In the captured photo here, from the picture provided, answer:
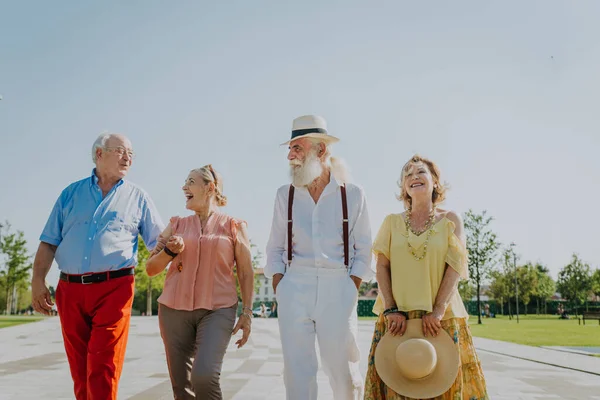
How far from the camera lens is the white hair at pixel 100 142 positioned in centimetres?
479

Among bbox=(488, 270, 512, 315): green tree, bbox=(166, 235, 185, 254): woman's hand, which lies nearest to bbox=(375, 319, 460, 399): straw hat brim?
bbox=(166, 235, 185, 254): woman's hand

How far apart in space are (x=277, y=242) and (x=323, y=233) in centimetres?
36

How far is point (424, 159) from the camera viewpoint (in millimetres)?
4492

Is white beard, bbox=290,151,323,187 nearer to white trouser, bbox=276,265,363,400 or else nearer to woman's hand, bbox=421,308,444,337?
white trouser, bbox=276,265,363,400

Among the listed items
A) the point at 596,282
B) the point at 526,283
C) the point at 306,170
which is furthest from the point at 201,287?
the point at 596,282

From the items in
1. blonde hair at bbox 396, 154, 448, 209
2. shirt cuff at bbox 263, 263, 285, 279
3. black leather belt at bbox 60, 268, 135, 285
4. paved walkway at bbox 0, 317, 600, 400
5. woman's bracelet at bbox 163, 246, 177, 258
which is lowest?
paved walkway at bbox 0, 317, 600, 400

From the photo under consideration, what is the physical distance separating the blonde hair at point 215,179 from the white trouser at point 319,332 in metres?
1.24

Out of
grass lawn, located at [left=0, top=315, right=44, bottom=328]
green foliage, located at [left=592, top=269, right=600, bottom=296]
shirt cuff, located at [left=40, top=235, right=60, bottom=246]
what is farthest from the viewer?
green foliage, located at [left=592, top=269, right=600, bottom=296]

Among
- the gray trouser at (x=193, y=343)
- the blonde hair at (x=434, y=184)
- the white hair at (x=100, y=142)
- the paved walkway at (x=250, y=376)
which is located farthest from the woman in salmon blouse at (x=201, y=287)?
the paved walkway at (x=250, y=376)

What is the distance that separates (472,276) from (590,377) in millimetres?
32327

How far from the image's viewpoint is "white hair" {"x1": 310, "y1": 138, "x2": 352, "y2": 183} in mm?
4512

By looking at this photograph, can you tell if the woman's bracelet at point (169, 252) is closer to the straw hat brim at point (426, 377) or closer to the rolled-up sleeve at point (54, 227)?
the rolled-up sleeve at point (54, 227)

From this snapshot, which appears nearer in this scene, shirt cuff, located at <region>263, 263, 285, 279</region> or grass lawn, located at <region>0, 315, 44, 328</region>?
shirt cuff, located at <region>263, 263, 285, 279</region>

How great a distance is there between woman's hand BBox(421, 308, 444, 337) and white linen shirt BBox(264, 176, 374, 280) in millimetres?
467
